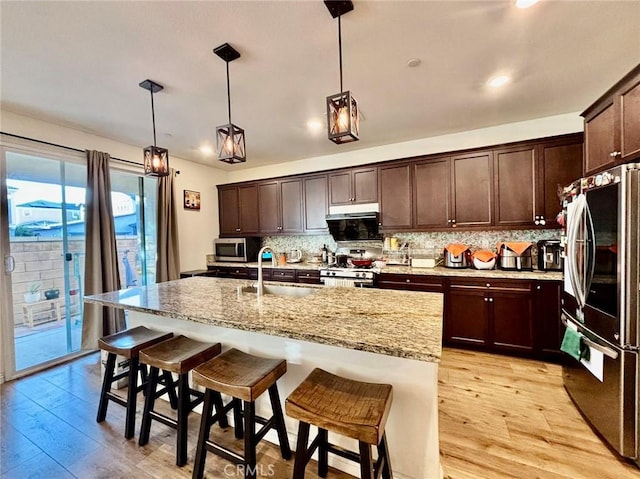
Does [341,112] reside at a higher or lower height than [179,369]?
higher

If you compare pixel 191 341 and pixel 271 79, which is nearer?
pixel 191 341

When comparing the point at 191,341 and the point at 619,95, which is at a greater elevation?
the point at 619,95

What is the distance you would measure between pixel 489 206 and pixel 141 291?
12.2ft

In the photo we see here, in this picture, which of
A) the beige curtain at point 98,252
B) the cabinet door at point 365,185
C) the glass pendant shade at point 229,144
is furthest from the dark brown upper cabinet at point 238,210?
the glass pendant shade at point 229,144

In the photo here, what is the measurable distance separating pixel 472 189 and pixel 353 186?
153 cm

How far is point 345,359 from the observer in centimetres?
152

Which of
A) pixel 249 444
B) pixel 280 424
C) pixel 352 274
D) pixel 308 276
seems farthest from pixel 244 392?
pixel 308 276

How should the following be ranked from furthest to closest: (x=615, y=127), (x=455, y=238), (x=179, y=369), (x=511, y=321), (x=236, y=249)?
1. (x=236, y=249)
2. (x=455, y=238)
3. (x=511, y=321)
4. (x=615, y=127)
5. (x=179, y=369)

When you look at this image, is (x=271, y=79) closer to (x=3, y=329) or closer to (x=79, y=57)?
(x=79, y=57)

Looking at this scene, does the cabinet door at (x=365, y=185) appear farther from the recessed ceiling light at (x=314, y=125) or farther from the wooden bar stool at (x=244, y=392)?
the wooden bar stool at (x=244, y=392)

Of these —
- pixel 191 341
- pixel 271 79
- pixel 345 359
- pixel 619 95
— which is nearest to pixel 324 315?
pixel 345 359

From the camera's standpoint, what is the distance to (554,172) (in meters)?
2.92

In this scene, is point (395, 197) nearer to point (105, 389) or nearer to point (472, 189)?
point (472, 189)

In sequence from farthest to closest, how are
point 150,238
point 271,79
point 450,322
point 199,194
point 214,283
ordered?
point 199,194, point 150,238, point 450,322, point 214,283, point 271,79
